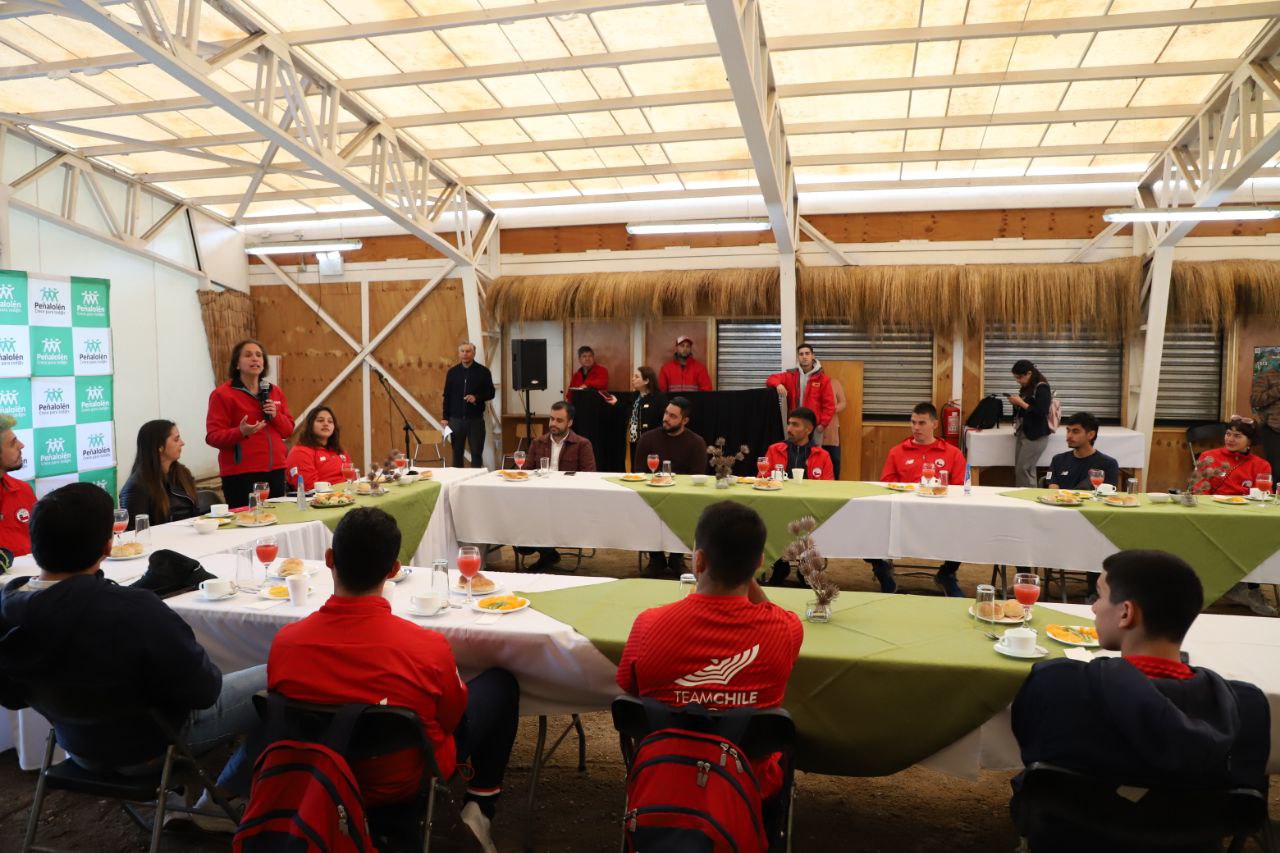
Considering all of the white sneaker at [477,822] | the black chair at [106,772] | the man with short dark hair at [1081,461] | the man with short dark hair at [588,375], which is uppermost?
the man with short dark hair at [588,375]

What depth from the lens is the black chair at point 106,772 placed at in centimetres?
196

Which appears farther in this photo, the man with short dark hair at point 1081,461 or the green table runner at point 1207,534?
the man with short dark hair at point 1081,461

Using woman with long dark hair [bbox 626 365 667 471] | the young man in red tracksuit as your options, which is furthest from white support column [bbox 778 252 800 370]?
the young man in red tracksuit

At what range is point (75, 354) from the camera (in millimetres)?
8109

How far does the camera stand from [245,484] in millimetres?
5059

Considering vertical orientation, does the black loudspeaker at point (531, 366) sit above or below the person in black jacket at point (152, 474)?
above

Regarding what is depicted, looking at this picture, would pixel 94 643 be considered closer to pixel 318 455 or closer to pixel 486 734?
pixel 486 734

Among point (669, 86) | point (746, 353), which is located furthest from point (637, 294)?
point (669, 86)

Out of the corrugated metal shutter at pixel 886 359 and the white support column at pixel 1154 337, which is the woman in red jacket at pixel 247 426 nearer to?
the corrugated metal shutter at pixel 886 359

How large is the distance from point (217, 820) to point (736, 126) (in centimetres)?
672

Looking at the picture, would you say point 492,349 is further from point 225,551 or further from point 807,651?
point 807,651

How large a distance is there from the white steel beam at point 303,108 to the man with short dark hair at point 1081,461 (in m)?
5.95

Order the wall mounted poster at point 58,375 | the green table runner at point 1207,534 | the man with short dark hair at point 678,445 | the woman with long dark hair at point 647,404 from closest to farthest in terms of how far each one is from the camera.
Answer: the green table runner at point 1207,534 → the man with short dark hair at point 678,445 → the wall mounted poster at point 58,375 → the woman with long dark hair at point 647,404

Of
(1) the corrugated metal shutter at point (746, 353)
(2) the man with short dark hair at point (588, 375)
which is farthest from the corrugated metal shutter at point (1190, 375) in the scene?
(2) the man with short dark hair at point (588, 375)
